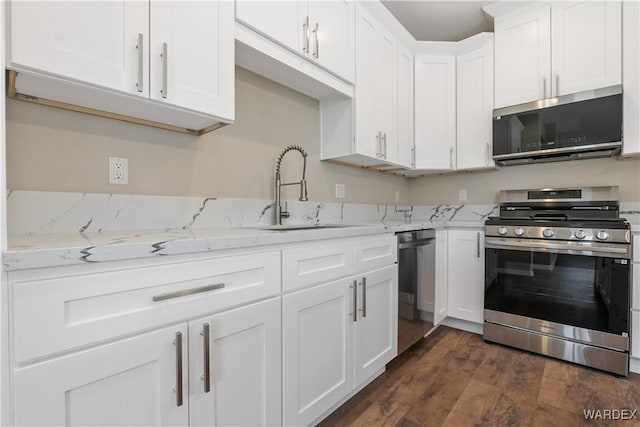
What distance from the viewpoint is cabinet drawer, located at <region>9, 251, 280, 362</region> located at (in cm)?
67

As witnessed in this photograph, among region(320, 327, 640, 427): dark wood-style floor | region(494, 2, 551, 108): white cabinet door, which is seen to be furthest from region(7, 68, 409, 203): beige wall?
region(494, 2, 551, 108): white cabinet door

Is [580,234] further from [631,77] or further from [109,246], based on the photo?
[109,246]

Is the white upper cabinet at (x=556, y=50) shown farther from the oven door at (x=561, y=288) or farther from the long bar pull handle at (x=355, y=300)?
the long bar pull handle at (x=355, y=300)

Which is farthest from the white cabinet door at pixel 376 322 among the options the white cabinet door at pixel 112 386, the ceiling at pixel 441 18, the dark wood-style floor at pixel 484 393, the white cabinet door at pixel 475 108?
the ceiling at pixel 441 18

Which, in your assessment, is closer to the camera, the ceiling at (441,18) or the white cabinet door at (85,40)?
the white cabinet door at (85,40)

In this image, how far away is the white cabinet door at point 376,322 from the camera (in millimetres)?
1582

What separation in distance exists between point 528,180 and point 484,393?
1855 millimetres

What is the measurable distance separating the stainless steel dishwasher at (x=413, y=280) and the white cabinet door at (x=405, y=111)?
0.69 m

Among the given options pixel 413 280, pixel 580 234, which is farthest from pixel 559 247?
pixel 413 280

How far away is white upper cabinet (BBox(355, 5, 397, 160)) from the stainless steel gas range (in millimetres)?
1059

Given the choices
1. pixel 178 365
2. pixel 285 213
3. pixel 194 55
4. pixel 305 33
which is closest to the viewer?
pixel 178 365

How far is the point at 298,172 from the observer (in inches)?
83.0

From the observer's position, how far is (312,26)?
1.68m

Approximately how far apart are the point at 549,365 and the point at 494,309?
0.44m
